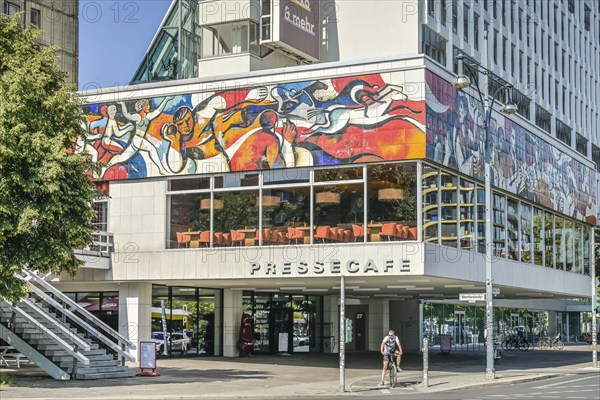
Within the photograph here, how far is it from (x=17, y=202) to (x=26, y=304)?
6528mm

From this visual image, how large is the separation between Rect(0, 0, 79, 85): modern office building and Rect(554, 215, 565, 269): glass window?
46.1 meters

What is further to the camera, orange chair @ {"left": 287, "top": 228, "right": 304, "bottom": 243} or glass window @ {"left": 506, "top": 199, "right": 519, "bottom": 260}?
glass window @ {"left": 506, "top": 199, "right": 519, "bottom": 260}

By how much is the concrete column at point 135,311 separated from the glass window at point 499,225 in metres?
14.3

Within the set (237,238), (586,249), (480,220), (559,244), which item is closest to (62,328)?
(237,238)

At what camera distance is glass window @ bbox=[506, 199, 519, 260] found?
4275 centimetres

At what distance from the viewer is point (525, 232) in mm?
44688

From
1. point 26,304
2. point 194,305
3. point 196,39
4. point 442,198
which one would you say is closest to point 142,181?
point 194,305

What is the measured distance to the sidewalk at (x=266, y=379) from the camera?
24.7 meters

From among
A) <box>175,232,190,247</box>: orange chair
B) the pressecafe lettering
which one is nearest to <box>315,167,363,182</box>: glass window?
the pressecafe lettering

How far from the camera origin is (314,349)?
49.2 meters

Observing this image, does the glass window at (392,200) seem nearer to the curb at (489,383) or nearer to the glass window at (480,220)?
the curb at (489,383)

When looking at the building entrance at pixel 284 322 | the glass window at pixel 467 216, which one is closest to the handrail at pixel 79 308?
the building entrance at pixel 284 322

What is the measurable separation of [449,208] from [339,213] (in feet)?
14.2

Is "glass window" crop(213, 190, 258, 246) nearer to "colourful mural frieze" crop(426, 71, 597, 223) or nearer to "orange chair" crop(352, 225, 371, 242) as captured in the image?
"orange chair" crop(352, 225, 371, 242)
